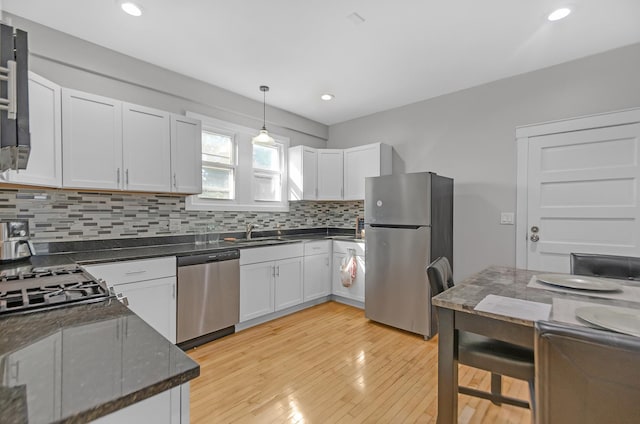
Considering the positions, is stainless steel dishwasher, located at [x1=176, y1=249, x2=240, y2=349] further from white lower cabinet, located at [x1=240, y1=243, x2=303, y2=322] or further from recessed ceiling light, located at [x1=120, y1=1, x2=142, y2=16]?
recessed ceiling light, located at [x1=120, y1=1, x2=142, y2=16]

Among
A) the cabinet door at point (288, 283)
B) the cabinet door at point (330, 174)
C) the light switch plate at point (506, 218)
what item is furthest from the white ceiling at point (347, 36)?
the cabinet door at point (288, 283)

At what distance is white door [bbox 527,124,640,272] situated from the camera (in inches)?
98.3

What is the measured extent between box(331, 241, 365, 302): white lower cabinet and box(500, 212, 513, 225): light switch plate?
4.94 ft

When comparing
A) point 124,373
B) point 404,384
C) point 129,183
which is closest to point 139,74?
point 129,183

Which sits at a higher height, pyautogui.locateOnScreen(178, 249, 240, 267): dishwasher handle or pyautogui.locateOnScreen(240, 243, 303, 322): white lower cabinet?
pyautogui.locateOnScreen(178, 249, 240, 267): dishwasher handle

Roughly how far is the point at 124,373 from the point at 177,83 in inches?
122

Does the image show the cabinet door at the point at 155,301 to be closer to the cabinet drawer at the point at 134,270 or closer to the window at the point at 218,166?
the cabinet drawer at the point at 134,270

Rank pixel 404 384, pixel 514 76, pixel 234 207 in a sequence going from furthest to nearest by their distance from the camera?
pixel 234 207, pixel 514 76, pixel 404 384

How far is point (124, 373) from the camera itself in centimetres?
60

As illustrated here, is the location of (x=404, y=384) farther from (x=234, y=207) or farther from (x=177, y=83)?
(x=177, y=83)

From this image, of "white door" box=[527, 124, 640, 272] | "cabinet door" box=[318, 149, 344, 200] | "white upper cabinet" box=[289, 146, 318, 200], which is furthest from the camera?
"cabinet door" box=[318, 149, 344, 200]

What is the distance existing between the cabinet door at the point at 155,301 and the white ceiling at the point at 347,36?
6.45ft

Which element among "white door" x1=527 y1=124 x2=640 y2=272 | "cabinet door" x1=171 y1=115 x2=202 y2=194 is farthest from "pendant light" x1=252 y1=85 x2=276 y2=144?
"white door" x1=527 y1=124 x2=640 y2=272

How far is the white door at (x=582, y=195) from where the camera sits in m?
2.50
